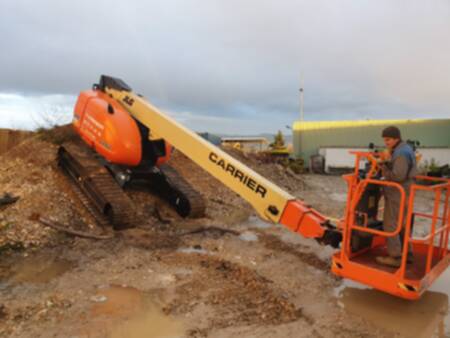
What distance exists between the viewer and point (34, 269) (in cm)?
523

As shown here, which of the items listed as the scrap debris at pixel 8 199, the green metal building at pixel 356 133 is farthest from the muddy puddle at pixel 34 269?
the green metal building at pixel 356 133

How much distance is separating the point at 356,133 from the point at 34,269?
83.1 ft

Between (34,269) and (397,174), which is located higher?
(397,174)

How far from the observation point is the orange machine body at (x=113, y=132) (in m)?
7.12

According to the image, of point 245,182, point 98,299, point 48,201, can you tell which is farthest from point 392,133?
point 48,201

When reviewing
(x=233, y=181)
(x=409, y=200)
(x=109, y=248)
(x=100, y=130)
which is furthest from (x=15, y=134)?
(x=409, y=200)

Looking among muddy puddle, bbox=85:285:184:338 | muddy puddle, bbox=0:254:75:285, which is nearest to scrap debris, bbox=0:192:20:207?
muddy puddle, bbox=0:254:75:285

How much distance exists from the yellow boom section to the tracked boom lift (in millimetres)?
12

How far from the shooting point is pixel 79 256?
5758mm

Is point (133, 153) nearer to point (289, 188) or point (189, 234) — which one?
point (189, 234)

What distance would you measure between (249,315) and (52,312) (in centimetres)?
201

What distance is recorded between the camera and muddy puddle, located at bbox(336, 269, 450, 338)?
4.05m

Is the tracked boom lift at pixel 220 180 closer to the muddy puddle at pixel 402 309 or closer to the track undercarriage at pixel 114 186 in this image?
the track undercarriage at pixel 114 186

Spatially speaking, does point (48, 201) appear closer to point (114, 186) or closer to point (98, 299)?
point (114, 186)
